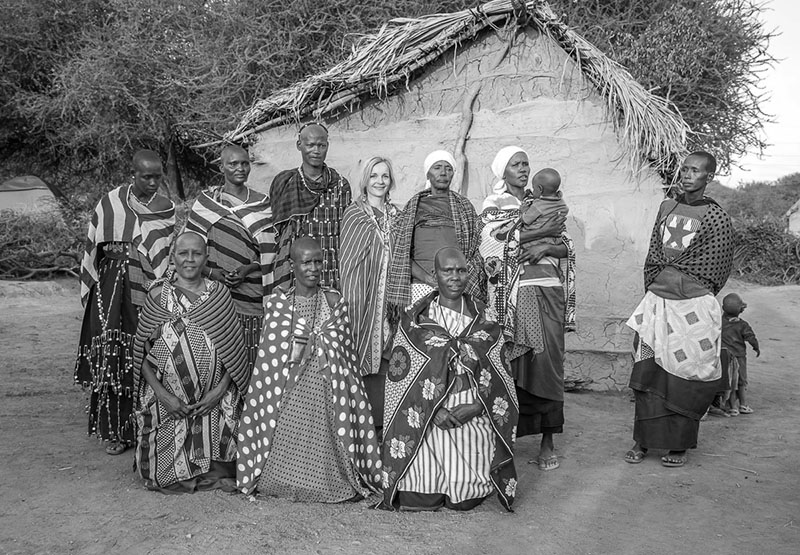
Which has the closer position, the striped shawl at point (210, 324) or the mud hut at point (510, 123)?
the striped shawl at point (210, 324)

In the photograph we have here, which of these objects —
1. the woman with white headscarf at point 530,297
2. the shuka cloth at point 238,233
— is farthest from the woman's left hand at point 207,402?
the woman with white headscarf at point 530,297

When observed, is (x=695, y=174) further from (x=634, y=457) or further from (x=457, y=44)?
(x=457, y=44)

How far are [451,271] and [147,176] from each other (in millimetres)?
1998

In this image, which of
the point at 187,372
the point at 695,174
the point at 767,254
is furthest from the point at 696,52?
the point at 187,372

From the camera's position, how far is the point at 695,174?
425 centimetres

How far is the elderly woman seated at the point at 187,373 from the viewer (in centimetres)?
377

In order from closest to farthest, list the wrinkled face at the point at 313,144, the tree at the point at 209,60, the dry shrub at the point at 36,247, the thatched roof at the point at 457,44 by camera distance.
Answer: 1. the wrinkled face at the point at 313,144
2. the thatched roof at the point at 457,44
3. the dry shrub at the point at 36,247
4. the tree at the point at 209,60

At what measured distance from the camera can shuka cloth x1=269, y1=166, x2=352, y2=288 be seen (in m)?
4.49

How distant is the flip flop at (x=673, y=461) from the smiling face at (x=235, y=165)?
3.09 meters

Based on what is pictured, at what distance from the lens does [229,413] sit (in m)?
3.90

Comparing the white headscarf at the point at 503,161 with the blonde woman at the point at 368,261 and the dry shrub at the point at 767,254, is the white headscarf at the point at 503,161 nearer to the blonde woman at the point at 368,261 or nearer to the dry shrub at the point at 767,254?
the blonde woman at the point at 368,261

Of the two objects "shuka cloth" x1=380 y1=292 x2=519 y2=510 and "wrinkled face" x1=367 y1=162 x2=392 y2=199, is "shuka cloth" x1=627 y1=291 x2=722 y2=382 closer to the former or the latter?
"shuka cloth" x1=380 y1=292 x2=519 y2=510

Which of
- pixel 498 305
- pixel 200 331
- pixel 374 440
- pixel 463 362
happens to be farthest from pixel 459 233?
pixel 200 331

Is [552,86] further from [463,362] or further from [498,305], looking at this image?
[463,362]
